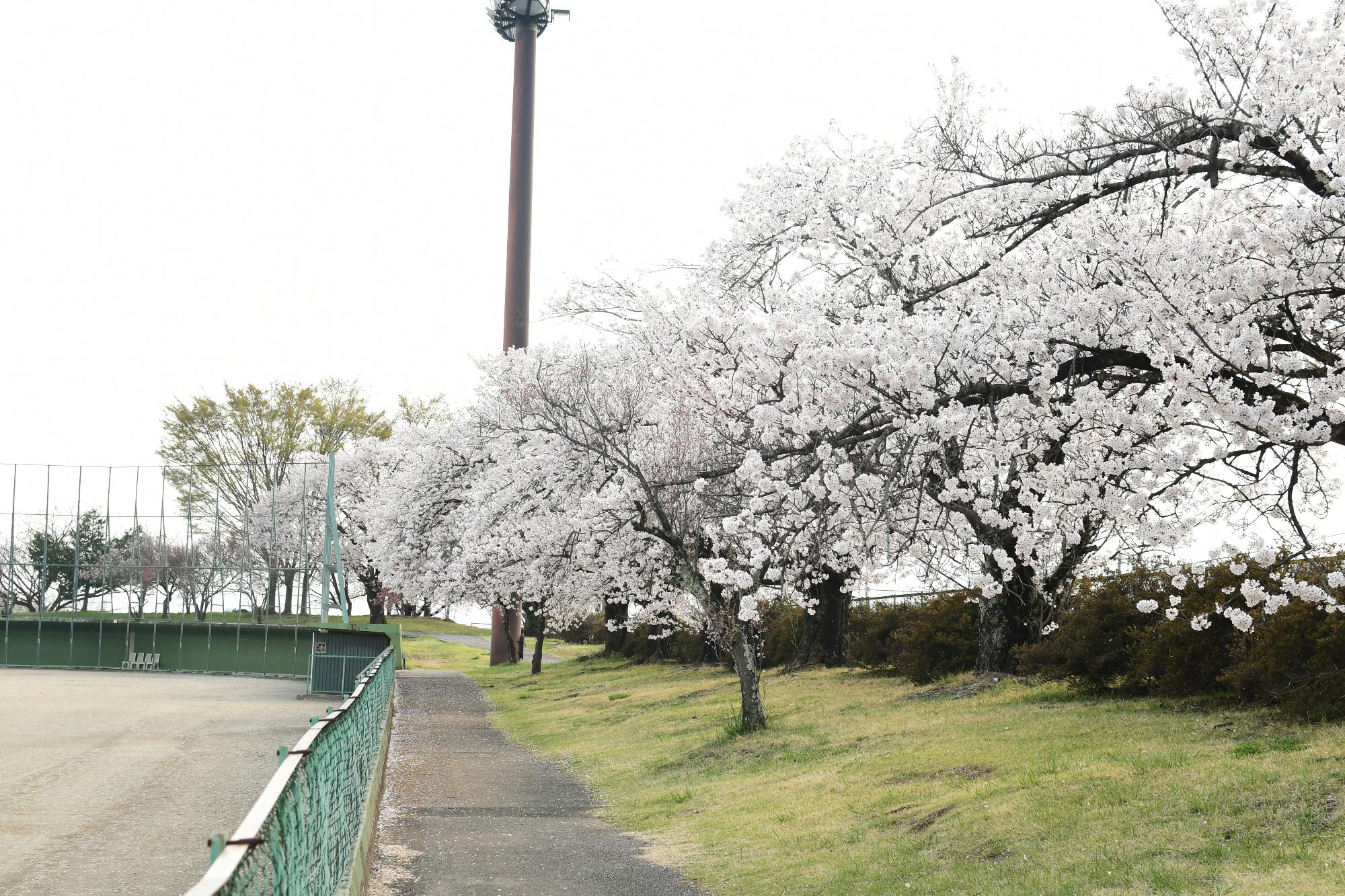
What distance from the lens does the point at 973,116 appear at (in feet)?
51.7

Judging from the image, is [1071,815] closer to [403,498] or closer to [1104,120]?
[1104,120]

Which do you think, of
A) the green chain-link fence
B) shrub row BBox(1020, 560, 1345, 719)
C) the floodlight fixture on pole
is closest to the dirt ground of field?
the green chain-link fence

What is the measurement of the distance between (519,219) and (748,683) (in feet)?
117

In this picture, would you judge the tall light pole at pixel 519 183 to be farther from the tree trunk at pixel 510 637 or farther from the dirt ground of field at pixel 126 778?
the dirt ground of field at pixel 126 778

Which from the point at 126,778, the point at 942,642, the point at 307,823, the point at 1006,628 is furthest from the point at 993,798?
the point at 126,778

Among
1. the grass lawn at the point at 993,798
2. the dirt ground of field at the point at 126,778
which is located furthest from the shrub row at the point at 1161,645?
the dirt ground of field at the point at 126,778

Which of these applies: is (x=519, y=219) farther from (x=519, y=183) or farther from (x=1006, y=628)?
(x=1006, y=628)

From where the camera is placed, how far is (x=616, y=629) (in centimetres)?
4134

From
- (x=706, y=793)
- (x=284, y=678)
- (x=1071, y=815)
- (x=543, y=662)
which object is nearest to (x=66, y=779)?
(x=706, y=793)

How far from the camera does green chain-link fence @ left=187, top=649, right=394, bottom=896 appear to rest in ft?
12.3

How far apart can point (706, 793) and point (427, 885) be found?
5.53 metres

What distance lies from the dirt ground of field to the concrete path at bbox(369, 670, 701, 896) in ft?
6.54

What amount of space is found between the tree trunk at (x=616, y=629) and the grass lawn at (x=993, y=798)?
1915 cm

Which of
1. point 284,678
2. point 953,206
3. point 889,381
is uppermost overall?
point 953,206
